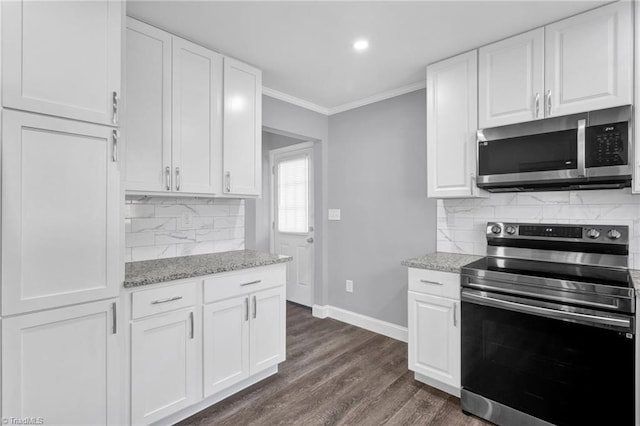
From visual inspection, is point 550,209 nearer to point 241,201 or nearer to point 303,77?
point 303,77

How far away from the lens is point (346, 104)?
11.8 ft

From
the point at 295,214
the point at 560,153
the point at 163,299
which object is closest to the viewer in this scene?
the point at 163,299

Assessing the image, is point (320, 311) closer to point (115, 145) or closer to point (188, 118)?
point (188, 118)

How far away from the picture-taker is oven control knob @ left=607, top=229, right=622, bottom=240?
6.50ft

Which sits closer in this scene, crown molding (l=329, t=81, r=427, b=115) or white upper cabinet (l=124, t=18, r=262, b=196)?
white upper cabinet (l=124, t=18, r=262, b=196)

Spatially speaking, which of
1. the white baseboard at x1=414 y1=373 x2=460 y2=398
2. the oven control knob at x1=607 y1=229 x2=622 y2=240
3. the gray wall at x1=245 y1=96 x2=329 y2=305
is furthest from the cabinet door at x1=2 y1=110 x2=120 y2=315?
the oven control knob at x1=607 y1=229 x2=622 y2=240

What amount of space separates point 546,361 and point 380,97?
2.60 m

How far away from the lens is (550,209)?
2.27 m

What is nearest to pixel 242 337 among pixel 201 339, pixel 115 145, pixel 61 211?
pixel 201 339

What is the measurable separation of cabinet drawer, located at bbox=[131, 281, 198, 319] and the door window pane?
2308 millimetres

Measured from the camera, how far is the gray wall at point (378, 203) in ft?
9.98

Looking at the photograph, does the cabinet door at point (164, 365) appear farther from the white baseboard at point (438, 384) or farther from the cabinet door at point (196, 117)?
the white baseboard at point (438, 384)

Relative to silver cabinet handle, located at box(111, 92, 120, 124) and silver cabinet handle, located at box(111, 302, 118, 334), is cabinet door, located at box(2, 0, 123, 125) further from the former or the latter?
silver cabinet handle, located at box(111, 302, 118, 334)

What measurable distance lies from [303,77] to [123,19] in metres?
1.51
